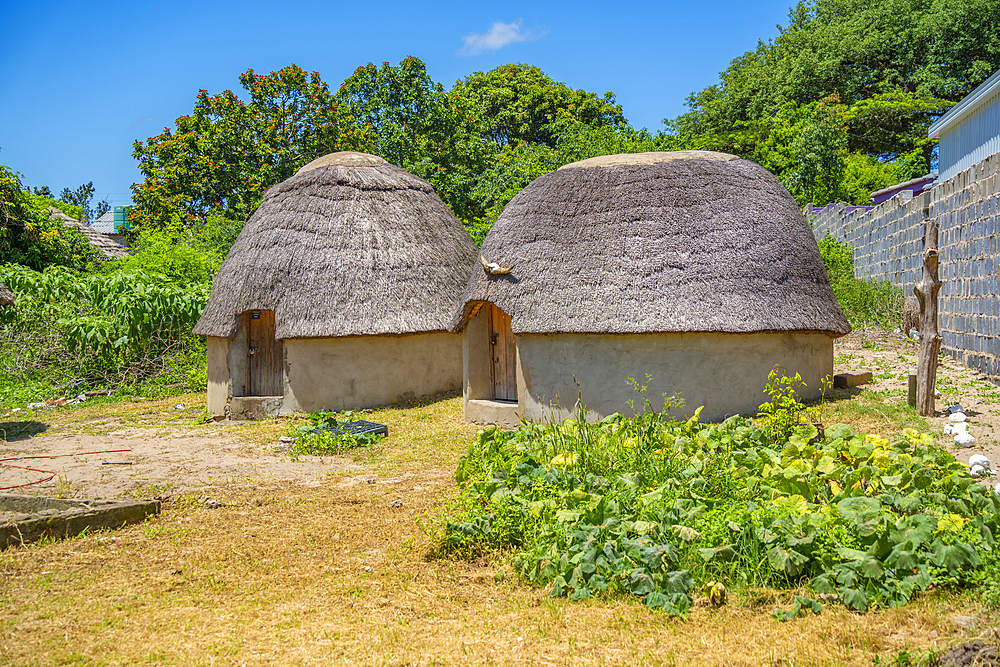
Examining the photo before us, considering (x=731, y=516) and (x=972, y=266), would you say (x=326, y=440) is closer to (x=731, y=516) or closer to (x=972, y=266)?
(x=731, y=516)

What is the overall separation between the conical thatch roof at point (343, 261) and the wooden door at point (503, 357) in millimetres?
1466

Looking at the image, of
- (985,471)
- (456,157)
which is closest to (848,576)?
(985,471)

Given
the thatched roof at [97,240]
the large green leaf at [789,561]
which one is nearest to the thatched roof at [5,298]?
the large green leaf at [789,561]

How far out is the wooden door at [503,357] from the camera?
1112cm

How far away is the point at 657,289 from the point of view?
9133mm

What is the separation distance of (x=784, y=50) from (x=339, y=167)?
991 inches

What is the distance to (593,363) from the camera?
935 cm

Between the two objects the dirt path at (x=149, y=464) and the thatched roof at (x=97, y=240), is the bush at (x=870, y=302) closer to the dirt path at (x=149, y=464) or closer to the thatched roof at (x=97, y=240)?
the dirt path at (x=149, y=464)

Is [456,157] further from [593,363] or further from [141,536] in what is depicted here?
[141,536]

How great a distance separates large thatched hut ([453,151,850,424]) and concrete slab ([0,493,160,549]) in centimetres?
451

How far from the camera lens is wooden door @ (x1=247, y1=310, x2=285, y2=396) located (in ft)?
41.3

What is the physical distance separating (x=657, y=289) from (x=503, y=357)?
115 inches

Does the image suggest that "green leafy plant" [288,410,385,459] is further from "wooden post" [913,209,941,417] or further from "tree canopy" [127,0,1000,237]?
"tree canopy" [127,0,1000,237]

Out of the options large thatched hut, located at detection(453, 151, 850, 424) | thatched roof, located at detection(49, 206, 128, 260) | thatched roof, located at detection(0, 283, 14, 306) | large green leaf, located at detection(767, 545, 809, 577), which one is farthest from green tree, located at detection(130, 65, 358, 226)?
large green leaf, located at detection(767, 545, 809, 577)
